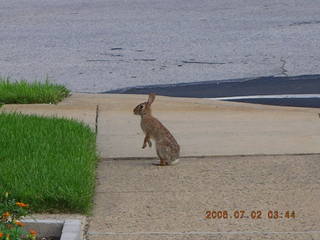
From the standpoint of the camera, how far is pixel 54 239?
6.63 meters

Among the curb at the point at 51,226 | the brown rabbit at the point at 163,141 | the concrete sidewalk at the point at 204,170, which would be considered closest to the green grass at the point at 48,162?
the concrete sidewalk at the point at 204,170

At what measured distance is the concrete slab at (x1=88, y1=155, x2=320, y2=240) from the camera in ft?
21.9

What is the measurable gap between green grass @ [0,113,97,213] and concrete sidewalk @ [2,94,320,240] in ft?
0.57

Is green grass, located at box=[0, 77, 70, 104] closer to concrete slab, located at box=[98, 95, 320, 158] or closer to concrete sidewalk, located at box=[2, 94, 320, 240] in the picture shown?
concrete sidewalk, located at box=[2, 94, 320, 240]

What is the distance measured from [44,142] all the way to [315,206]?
2558mm

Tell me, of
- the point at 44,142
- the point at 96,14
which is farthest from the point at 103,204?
the point at 96,14

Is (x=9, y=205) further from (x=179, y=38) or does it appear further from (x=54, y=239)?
(x=179, y=38)

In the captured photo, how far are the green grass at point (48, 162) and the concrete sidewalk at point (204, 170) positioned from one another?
175mm

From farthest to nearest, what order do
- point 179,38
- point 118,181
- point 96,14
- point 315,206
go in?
point 96,14, point 179,38, point 118,181, point 315,206

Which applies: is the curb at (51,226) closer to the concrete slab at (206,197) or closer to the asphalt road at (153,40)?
the concrete slab at (206,197)

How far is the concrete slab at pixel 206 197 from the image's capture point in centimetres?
666

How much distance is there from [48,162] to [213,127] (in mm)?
2226

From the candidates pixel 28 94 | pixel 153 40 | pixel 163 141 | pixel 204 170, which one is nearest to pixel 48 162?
pixel 163 141

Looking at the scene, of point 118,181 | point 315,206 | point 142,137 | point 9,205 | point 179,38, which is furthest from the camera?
point 179,38
